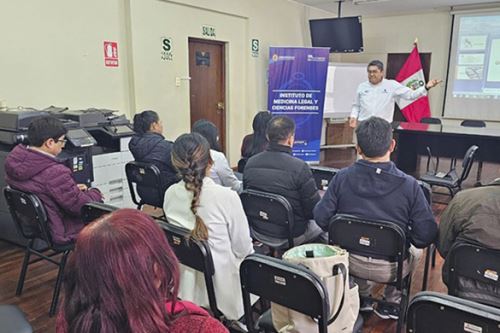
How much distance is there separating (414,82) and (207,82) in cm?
417

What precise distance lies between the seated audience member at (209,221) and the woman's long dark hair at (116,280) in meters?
1.03

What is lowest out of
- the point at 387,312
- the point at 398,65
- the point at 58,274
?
the point at 387,312

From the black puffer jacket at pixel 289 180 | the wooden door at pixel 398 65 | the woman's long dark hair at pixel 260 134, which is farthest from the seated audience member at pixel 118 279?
the wooden door at pixel 398 65

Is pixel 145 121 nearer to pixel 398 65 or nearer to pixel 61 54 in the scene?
pixel 61 54

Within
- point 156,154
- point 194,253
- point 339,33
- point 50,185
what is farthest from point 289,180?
point 339,33

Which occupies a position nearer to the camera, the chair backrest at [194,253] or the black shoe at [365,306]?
the chair backrest at [194,253]

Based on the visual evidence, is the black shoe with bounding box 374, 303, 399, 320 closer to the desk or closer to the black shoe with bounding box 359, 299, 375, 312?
the black shoe with bounding box 359, 299, 375, 312

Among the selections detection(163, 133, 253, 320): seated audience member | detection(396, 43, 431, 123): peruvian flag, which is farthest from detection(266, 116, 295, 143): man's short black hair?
detection(396, 43, 431, 123): peruvian flag

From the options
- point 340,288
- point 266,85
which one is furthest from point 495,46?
point 340,288

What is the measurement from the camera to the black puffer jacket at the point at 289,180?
2404 millimetres

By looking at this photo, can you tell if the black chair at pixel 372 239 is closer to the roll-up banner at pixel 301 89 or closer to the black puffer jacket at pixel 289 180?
the black puffer jacket at pixel 289 180

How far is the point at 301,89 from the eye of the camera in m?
6.55

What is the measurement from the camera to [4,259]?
3186 mm

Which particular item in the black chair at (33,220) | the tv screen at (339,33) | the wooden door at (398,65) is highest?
→ the tv screen at (339,33)
